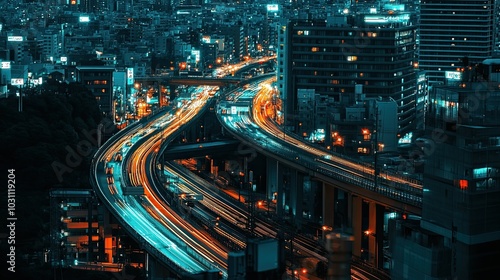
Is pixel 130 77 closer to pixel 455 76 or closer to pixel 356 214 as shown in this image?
pixel 455 76

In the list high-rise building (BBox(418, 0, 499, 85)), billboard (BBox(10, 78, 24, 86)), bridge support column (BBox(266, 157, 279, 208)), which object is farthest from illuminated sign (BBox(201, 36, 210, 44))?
bridge support column (BBox(266, 157, 279, 208))

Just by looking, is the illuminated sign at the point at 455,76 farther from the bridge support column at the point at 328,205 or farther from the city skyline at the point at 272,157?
the bridge support column at the point at 328,205

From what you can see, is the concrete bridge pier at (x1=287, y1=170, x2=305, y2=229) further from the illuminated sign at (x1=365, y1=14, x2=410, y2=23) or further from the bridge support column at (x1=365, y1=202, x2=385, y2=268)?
the illuminated sign at (x1=365, y1=14, x2=410, y2=23)

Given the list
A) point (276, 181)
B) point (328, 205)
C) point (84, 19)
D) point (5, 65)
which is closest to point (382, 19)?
point (276, 181)

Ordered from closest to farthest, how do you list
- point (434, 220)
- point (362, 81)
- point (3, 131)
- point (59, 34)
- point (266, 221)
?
point (434, 220) < point (266, 221) < point (3, 131) < point (362, 81) < point (59, 34)

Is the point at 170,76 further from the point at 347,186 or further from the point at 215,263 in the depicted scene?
the point at 215,263

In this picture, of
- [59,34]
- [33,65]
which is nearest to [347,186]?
[33,65]
